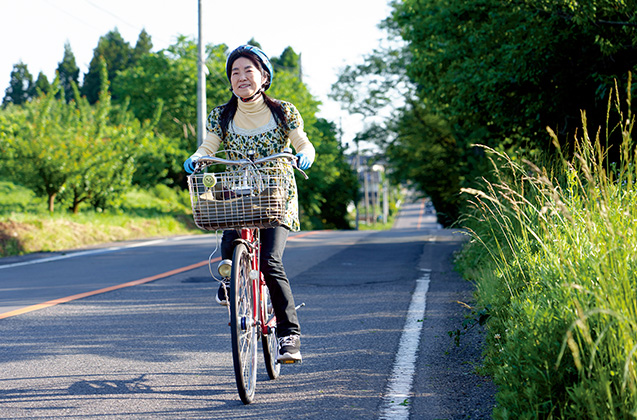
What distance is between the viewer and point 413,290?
7.70 meters

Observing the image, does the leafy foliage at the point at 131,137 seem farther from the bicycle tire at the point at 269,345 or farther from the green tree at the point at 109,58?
the green tree at the point at 109,58

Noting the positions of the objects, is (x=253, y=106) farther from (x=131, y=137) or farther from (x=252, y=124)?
(x=131, y=137)

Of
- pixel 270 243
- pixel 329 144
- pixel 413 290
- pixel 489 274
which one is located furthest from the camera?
pixel 329 144

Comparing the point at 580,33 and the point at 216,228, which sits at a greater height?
the point at 580,33

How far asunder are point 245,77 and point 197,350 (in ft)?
6.63

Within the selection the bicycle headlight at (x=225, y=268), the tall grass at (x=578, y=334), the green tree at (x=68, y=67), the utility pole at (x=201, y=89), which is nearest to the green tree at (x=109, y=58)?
the green tree at (x=68, y=67)

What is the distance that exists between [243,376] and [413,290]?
4.44m

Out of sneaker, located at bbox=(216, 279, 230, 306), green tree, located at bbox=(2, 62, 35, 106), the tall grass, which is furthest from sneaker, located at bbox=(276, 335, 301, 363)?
green tree, located at bbox=(2, 62, 35, 106)

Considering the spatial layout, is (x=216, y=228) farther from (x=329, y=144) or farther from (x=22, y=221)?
(x=329, y=144)

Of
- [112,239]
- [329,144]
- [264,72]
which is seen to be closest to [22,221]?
[112,239]

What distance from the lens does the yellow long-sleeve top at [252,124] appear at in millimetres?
4180

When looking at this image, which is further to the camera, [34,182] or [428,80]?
[34,182]

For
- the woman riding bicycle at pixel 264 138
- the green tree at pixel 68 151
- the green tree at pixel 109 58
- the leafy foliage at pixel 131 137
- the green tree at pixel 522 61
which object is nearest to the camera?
the woman riding bicycle at pixel 264 138

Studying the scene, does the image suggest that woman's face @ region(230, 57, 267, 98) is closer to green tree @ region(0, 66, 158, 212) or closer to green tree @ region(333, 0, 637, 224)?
green tree @ region(333, 0, 637, 224)
